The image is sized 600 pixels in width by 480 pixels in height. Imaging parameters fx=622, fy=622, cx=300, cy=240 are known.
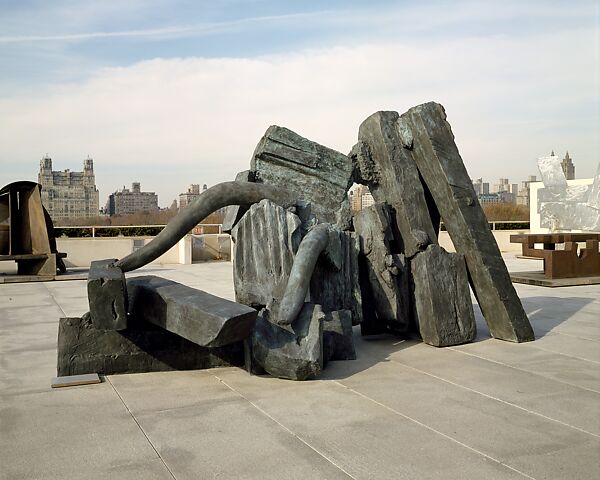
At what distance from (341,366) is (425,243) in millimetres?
1426

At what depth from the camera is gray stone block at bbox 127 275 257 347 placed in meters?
3.83

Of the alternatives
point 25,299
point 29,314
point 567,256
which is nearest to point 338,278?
point 29,314

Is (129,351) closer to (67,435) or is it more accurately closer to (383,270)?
(67,435)

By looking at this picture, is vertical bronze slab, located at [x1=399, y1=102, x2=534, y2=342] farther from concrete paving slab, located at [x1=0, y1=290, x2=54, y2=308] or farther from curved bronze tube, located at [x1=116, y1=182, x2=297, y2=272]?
concrete paving slab, located at [x1=0, y1=290, x2=54, y2=308]

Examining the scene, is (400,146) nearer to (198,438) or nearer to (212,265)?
(198,438)

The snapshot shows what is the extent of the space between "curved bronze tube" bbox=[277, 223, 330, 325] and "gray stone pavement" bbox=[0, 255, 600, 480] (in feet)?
1.60

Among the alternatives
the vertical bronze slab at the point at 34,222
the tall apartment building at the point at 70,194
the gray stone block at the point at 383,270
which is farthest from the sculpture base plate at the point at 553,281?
the tall apartment building at the point at 70,194

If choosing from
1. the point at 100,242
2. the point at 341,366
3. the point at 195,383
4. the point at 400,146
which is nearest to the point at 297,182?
the point at 400,146

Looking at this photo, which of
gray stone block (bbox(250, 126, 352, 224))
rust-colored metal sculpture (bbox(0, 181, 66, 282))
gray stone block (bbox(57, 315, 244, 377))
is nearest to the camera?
gray stone block (bbox(57, 315, 244, 377))

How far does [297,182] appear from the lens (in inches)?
217

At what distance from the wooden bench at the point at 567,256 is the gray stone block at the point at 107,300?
8.34 meters

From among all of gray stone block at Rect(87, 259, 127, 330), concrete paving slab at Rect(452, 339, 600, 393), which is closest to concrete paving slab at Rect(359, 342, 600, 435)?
concrete paving slab at Rect(452, 339, 600, 393)

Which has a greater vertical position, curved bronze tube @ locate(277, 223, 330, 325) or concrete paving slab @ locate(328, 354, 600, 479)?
curved bronze tube @ locate(277, 223, 330, 325)

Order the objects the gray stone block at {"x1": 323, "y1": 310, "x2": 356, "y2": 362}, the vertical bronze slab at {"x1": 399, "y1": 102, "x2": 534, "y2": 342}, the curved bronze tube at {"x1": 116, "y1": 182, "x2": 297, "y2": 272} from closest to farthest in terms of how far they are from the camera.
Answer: the curved bronze tube at {"x1": 116, "y1": 182, "x2": 297, "y2": 272} → the gray stone block at {"x1": 323, "y1": 310, "x2": 356, "y2": 362} → the vertical bronze slab at {"x1": 399, "y1": 102, "x2": 534, "y2": 342}
